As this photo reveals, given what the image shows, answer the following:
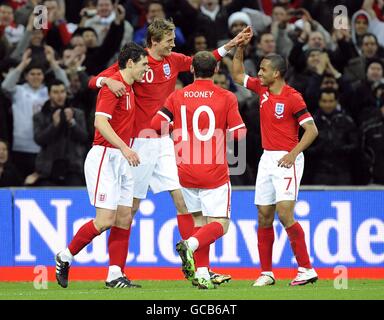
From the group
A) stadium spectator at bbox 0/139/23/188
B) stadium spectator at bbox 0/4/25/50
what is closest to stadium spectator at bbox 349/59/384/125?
stadium spectator at bbox 0/139/23/188

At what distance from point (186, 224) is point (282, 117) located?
1.48m

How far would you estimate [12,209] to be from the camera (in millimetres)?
14617

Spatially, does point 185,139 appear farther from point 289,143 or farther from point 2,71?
point 2,71

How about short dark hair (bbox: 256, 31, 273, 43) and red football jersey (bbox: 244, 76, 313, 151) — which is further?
short dark hair (bbox: 256, 31, 273, 43)

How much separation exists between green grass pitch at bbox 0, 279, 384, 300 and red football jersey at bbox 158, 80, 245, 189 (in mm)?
1114

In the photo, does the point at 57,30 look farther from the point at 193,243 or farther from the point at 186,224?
the point at 193,243

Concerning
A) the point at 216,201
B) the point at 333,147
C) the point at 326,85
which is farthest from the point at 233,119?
the point at 326,85

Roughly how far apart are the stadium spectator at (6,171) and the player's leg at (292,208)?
15.5 feet

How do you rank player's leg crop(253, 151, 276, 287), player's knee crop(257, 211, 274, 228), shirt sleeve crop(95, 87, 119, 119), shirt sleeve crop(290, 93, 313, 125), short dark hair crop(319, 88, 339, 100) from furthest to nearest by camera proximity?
short dark hair crop(319, 88, 339, 100)
player's knee crop(257, 211, 274, 228)
player's leg crop(253, 151, 276, 287)
shirt sleeve crop(290, 93, 313, 125)
shirt sleeve crop(95, 87, 119, 119)

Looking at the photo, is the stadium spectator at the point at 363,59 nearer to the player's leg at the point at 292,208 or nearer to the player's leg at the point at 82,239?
the player's leg at the point at 292,208

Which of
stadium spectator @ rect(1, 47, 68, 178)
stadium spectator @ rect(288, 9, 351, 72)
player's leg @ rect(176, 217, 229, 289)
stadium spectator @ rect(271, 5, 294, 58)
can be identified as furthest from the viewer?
stadium spectator @ rect(271, 5, 294, 58)

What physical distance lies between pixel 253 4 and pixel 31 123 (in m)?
4.27

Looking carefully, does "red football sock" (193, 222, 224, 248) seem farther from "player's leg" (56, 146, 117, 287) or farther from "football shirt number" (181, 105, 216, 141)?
"player's leg" (56, 146, 117, 287)

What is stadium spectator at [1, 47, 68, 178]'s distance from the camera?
1598cm
